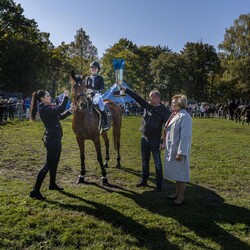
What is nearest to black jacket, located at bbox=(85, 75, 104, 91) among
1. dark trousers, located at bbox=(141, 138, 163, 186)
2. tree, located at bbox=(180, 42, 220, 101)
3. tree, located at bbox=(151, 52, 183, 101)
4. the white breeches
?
the white breeches

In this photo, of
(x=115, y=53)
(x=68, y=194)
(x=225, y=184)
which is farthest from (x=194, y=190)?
(x=115, y=53)

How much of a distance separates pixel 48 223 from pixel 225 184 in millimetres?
4540

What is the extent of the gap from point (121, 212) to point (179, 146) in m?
1.61

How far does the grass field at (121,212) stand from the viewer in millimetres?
4309

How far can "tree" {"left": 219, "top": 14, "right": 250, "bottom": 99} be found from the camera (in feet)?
164

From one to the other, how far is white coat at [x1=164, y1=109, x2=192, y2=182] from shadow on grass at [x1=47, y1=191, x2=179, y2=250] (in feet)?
4.04

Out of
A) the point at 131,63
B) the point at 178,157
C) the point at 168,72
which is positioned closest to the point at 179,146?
the point at 178,157

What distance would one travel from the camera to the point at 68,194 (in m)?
6.24

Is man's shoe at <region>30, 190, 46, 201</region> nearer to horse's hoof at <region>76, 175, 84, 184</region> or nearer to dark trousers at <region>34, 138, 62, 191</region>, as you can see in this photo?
dark trousers at <region>34, 138, 62, 191</region>

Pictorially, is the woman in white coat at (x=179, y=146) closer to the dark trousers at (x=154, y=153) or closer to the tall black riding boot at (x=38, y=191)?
the dark trousers at (x=154, y=153)

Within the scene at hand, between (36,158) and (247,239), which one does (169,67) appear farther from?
(247,239)

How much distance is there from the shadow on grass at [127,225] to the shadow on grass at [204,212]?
1.46ft

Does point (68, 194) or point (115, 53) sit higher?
point (115, 53)

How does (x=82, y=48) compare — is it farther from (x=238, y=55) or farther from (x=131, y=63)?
(x=238, y=55)
